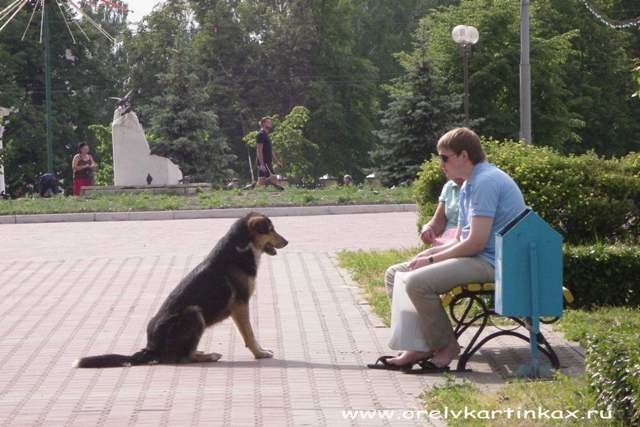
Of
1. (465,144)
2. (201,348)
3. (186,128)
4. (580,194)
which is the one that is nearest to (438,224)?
(465,144)

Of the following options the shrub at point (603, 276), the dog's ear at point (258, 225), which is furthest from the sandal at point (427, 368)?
the shrub at point (603, 276)

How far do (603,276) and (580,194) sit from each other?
5.26 feet

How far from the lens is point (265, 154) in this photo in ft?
101

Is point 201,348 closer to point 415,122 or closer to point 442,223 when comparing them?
point 442,223

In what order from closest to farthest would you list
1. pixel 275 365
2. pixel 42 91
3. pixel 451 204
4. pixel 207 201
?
pixel 275 365 < pixel 451 204 < pixel 207 201 < pixel 42 91

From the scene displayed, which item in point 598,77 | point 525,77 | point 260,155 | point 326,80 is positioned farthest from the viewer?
point 326,80

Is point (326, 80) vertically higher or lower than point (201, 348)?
higher

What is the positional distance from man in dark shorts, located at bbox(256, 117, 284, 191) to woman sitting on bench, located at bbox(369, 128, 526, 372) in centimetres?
2158

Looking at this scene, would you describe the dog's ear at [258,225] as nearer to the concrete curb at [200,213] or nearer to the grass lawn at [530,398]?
the grass lawn at [530,398]

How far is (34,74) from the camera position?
60062 millimetres

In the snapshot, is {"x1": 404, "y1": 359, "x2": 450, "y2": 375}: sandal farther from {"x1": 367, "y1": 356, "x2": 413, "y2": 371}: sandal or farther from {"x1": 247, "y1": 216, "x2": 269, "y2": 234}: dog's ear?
{"x1": 247, "y1": 216, "x2": 269, "y2": 234}: dog's ear

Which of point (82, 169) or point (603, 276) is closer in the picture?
point (603, 276)

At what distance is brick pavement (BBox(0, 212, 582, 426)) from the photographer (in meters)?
7.26

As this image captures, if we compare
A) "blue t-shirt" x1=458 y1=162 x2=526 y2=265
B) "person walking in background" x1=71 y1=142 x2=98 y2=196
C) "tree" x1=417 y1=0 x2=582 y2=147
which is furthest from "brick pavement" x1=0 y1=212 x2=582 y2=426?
"tree" x1=417 y1=0 x2=582 y2=147
